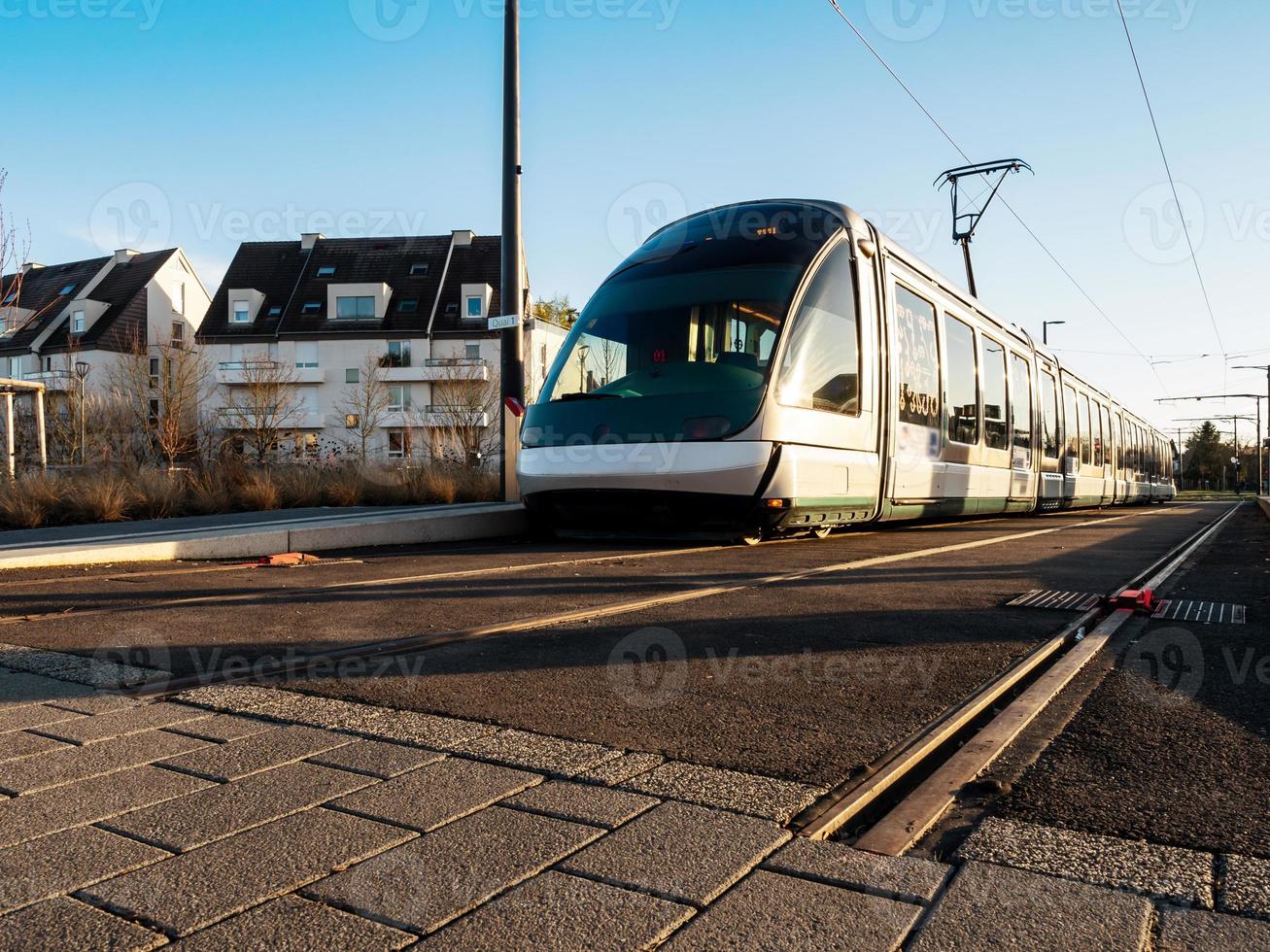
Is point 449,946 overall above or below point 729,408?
below

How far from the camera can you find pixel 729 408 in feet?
26.8

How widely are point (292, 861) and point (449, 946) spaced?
478mm

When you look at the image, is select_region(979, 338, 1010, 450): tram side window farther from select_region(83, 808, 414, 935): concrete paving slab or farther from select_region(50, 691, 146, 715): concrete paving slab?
select_region(83, 808, 414, 935): concrete paving slab

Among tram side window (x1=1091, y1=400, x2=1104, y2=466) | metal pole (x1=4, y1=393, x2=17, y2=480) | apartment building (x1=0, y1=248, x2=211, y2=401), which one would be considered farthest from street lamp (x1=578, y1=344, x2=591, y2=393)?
apartment building (x1=0, y1=248, x2=211, y2=401)

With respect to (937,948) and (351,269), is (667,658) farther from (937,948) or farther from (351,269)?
(351,269)

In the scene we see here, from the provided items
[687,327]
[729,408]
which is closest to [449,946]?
[729,408]

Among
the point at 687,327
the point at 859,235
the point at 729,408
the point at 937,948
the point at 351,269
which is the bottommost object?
the point at 937,948

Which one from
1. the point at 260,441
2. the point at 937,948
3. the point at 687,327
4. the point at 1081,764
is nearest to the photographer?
the point at 937,948

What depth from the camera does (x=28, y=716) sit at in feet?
9.91

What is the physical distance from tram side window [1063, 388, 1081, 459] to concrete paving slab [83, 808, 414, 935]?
1957 cm

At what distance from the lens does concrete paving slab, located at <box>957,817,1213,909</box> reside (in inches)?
72.8

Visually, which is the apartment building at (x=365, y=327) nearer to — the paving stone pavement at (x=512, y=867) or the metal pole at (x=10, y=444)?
the metal pole at (x=10, y=444)

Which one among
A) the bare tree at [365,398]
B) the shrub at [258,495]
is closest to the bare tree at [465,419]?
the bare tree at [365,398]

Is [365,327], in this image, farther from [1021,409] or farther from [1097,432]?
[1021,409]
